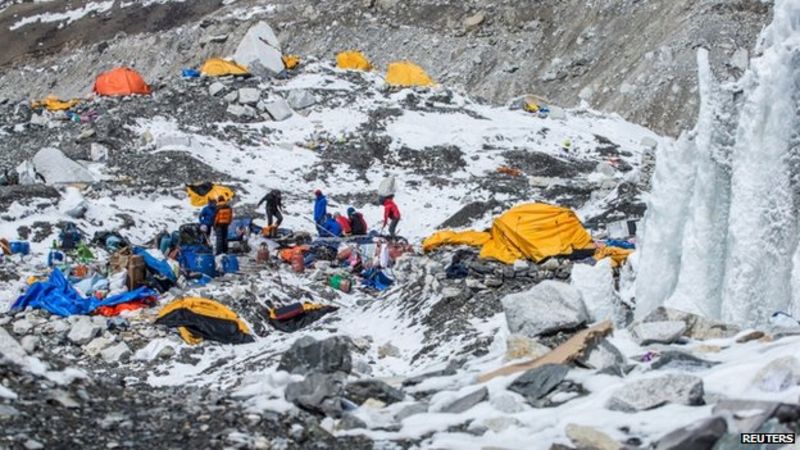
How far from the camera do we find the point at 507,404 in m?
6.64

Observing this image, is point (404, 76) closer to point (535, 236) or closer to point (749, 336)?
point (535, 236)

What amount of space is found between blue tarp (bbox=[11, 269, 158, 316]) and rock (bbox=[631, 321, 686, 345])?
8320 millimetres

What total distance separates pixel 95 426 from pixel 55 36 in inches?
2323

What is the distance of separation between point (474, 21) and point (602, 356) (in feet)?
121

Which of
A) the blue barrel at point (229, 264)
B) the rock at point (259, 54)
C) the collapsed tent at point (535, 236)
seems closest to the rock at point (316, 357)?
the collapsed tent at point (535, 236)

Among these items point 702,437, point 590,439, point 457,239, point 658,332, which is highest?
point 702,437

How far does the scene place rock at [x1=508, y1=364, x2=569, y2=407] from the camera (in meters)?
6.82

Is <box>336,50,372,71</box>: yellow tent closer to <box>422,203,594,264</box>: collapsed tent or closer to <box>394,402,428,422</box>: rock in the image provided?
<box>422,203,594,264</box>: collapsed tent

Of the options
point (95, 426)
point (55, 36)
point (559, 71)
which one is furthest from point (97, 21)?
point (95, 426)

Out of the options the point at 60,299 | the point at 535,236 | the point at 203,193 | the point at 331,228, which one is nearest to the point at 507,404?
the point at 535,236

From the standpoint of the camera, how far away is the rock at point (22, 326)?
1254 centimetres

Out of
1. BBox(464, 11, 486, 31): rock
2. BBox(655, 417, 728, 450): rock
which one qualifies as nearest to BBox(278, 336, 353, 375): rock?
BBox(655, 417, 728, 450): rock

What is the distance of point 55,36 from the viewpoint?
59.8 metres

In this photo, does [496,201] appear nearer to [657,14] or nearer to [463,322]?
[463,322]
